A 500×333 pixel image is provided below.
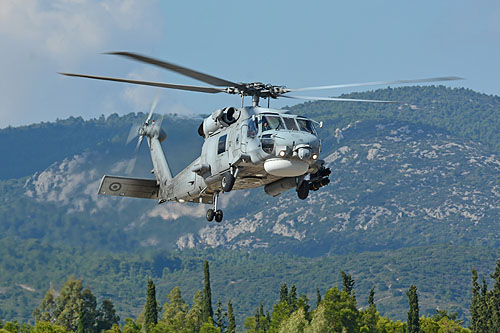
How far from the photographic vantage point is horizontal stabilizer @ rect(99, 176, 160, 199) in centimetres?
5303

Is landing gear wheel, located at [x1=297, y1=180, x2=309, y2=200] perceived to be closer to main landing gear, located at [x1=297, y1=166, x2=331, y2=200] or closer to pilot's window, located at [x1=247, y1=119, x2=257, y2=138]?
main landing gear, located at [x1=297, y1=166, x2=331, y2=200]

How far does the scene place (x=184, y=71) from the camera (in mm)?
39406

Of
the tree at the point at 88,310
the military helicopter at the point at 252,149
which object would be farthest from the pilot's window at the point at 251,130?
the tree at the point at 88,310

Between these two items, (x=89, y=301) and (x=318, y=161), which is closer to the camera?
(x=318, y=161)

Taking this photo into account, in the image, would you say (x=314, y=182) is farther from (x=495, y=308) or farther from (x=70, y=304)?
(x=70, y=304)

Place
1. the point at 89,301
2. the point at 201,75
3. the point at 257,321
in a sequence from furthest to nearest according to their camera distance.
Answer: the point at 89,301 < the point at 257,321 < the point at 201,75

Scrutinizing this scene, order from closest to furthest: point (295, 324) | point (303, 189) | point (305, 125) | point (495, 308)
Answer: point (305, 125), point (303, 189), point (495, 308), point (295, 324)

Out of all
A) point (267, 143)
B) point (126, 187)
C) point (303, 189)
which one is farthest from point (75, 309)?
point (267, 143)

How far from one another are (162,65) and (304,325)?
8815 cm

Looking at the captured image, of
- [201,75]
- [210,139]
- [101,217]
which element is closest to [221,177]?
[210,139]

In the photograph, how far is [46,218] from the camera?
119 m

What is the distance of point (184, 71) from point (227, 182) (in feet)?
22.7

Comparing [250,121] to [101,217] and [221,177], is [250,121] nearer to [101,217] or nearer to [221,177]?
[221,177]

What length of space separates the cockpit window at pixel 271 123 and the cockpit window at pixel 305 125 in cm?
80
